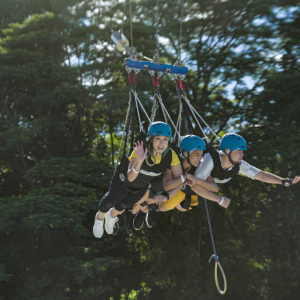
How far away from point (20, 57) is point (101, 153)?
3.70 metres

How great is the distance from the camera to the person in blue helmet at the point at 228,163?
272 cm

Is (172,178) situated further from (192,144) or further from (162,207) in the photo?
(162,207)

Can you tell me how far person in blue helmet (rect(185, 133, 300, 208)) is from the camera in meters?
2.72

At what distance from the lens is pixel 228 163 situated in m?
2.83

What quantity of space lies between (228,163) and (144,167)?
2.39 ft

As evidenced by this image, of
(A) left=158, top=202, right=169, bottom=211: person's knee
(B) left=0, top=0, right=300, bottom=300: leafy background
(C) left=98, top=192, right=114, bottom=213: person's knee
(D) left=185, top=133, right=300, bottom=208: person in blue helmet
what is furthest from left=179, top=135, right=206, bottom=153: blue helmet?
(B) left=0, top=0, right=300, bottom=300: leafy background

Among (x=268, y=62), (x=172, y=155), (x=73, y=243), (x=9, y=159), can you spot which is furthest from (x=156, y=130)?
(x=9, y=159)

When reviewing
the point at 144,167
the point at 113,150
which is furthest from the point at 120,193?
the point at 113,150

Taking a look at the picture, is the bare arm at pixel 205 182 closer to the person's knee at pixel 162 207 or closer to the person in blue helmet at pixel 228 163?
the person in blue helmet at pixel 228 163

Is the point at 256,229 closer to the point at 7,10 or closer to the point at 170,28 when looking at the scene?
the point at 170,28

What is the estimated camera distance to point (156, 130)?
8.50 feet

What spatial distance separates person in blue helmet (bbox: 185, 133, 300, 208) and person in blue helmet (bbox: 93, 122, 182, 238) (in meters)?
0.25

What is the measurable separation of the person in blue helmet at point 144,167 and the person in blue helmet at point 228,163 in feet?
0.82

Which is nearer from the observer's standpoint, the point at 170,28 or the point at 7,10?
the point at 170,28
